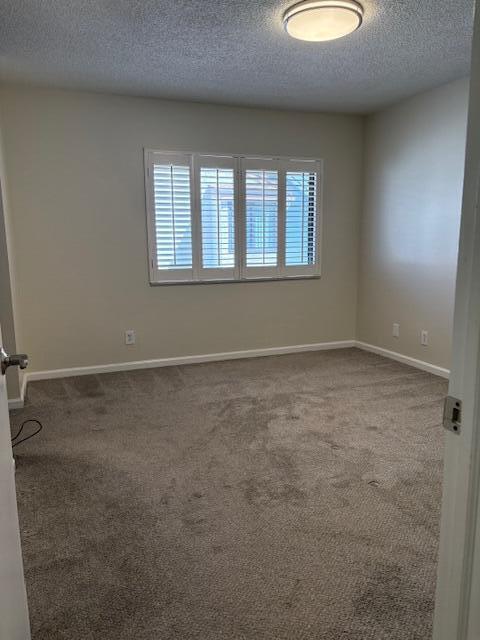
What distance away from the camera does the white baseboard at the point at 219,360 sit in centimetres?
421

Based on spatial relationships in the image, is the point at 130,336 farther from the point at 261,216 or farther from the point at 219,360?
the point at 261,216

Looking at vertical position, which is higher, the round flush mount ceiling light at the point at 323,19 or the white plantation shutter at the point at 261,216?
the round flush mount ceiling light at the point at 323,19

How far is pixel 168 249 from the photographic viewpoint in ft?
14.6

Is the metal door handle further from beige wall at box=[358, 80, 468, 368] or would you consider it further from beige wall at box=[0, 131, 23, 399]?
beige wall at box=[358, 80, 468, 368]

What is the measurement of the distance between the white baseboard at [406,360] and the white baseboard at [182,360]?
242mm

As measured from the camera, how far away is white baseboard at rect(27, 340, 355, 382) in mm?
4262

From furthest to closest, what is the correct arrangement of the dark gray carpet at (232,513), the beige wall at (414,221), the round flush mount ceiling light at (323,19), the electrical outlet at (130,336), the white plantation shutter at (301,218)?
1. the white plantation shutter at (301,218)
2. the electrical outlet at (130,336)
3. the beige wall at (414,221)
4. the round flush mount ceiling light at (323,19)
5. the dark gray carpet at (232,513)

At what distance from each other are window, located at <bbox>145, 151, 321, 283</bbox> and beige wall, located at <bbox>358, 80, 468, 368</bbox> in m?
0.66

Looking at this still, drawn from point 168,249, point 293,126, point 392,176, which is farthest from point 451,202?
point 168,249

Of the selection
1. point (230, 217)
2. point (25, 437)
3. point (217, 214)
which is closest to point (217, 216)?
point (217, 214)

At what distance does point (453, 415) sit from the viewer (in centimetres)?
76

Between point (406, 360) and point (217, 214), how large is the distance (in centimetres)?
242

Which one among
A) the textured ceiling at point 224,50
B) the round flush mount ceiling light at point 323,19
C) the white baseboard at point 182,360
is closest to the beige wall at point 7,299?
the white baseboard at point 182,360

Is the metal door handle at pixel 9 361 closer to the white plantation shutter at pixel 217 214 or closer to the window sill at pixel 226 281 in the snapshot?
the window sill at pixel 226 281
